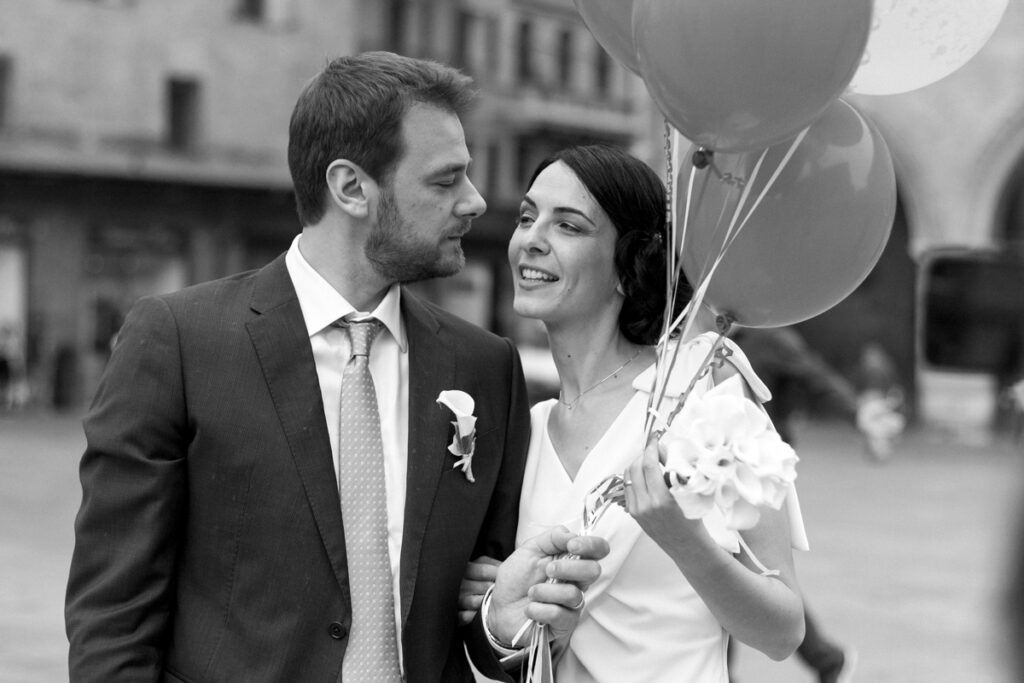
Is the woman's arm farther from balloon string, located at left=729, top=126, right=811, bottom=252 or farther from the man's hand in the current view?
balloon string, located at left=729, top=126, right=811, bottom=252

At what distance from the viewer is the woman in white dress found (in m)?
2.84

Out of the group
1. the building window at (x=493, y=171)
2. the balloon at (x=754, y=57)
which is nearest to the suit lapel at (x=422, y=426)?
the balloon at (x=754, y=57)

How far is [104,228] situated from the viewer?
25.2 meters

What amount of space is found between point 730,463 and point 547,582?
0.56 meters

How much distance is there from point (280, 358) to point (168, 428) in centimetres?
28

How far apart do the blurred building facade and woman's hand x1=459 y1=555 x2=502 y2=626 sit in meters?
19.1

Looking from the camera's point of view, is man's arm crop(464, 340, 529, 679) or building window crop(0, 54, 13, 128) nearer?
man's arm crop(464, 340, 529, 679)

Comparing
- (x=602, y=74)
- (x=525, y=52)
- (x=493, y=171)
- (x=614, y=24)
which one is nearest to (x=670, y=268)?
(x=614, y=24)

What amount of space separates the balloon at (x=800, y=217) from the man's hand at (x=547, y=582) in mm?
592

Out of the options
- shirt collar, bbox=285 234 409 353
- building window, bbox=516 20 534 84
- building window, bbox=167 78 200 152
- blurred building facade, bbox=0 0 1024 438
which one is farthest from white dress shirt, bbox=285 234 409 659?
building window, bbox=516 20 534 84

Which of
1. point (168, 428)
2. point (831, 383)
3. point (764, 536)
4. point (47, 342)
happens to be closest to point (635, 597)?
point (764, 536)

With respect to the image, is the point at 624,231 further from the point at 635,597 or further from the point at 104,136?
the point at 104,136

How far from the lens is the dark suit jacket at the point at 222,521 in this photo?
107 inches

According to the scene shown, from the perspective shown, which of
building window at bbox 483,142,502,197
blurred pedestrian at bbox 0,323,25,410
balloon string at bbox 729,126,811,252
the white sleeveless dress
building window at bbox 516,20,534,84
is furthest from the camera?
building window at bbox 516,20,534,84
